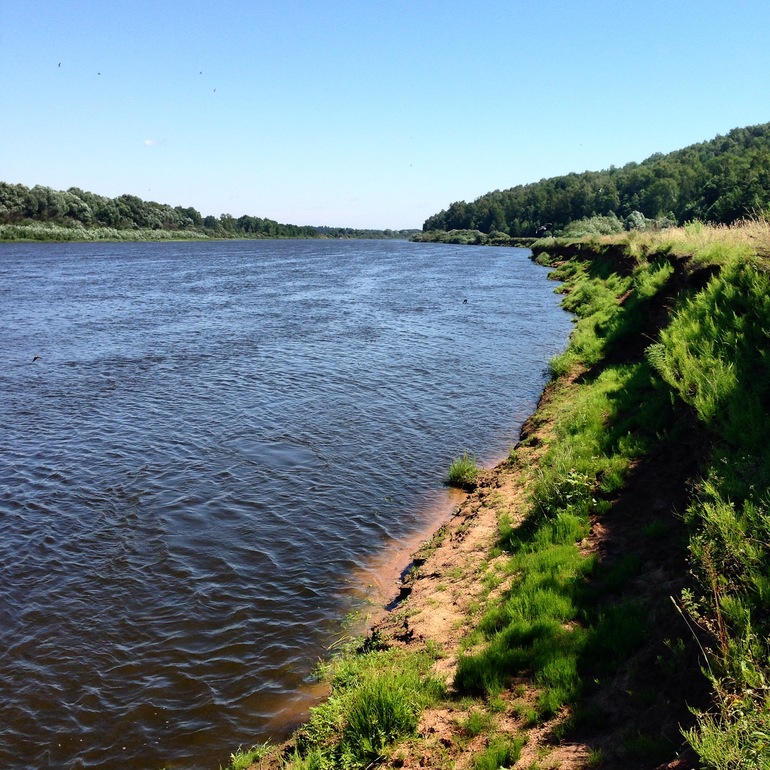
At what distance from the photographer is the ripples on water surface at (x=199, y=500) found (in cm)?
736

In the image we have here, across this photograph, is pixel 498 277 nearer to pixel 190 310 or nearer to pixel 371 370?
pixel 190 310

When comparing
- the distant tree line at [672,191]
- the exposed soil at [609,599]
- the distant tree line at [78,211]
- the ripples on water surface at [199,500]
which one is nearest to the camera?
the exposed soil at [609,599]

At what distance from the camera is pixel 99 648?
8.24 m

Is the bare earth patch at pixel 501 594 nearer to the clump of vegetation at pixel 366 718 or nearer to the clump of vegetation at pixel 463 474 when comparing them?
the clump of vegetation at pixel 366 718

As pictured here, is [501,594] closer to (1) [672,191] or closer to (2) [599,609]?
(2) [599,609]

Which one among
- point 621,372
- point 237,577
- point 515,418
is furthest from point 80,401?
point 621,372

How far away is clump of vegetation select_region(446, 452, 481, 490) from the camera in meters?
13.2

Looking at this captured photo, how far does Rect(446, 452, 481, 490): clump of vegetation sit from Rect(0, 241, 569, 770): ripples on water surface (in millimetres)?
519

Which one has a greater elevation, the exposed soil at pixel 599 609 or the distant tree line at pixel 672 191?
the distant tree line at pixel 672 191

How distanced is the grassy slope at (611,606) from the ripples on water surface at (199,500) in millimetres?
1490

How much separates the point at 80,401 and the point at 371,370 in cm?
1080

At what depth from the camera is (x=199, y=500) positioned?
495 inches

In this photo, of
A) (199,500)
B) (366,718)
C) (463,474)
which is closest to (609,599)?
(366,718)

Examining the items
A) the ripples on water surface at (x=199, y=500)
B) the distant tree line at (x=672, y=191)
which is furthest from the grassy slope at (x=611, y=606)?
the distant tree line at (x=672, y=191)
